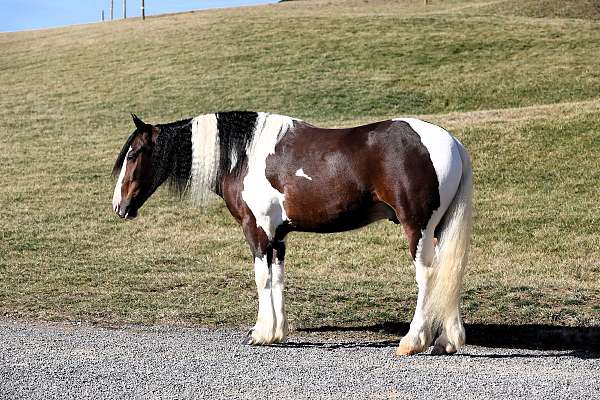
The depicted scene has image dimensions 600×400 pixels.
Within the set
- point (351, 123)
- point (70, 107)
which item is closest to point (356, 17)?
point (70, 107)

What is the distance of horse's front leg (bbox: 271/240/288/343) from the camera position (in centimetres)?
889

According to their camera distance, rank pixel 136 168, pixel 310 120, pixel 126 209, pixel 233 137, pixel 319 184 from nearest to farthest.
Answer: pixel 319 184
pixel 233 137
pixel 136 168
pixel 126 209
pixel 310 120

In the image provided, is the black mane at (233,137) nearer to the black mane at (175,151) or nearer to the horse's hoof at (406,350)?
the black mane at (175,151)

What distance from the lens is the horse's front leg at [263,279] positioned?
8844 millimetres

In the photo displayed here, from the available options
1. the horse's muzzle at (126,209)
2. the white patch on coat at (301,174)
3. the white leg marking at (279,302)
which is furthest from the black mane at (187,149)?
the white leg marking at (279,302)

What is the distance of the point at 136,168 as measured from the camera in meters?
9.31

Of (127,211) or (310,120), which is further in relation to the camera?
(310,120)

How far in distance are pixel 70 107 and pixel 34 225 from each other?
1758 cm

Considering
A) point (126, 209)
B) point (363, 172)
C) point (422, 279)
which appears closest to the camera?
point (422, 279)

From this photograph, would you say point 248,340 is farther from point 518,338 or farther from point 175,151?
point 518,338

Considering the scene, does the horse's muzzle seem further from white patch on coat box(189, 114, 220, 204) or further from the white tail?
the white tail

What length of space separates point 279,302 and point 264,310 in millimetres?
168

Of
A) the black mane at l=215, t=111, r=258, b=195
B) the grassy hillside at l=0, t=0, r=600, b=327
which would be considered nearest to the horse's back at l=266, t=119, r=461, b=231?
the black mane at l=215, t=111, r=258, b=195

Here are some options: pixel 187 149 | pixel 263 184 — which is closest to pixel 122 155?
pixel 187 149
